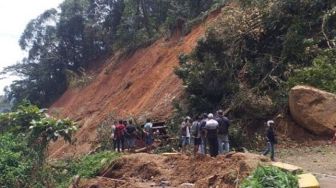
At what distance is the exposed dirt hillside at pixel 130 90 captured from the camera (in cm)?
3003

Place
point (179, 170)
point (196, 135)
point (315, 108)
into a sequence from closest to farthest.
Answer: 1. point (179, 170)
2. point (196, 135)
3. point (315, 108)

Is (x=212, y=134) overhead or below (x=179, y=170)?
overhead

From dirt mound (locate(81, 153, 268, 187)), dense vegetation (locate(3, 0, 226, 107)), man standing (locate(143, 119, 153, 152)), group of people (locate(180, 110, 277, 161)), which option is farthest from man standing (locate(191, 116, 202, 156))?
dense vegetation (locate(3, 0, 226, 107))

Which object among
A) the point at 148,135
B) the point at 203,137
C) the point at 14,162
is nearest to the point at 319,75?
the point at 203,137

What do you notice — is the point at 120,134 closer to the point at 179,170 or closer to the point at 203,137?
the point at 203,137

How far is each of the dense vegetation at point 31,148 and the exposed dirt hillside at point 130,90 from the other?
681 centimetres

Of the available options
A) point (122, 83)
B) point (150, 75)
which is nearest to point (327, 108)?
point (150, 75)

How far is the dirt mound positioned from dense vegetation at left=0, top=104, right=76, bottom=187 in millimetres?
2946

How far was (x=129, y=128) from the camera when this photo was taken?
1948cm

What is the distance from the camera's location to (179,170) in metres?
13.3

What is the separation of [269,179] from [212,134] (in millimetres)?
4905

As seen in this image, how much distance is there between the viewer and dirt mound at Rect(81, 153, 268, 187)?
438 inches

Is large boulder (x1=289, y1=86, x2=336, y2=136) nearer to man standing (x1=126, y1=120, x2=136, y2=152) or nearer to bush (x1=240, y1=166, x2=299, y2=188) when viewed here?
man standing (x1=126, y1=120, x2=136, y2=152)

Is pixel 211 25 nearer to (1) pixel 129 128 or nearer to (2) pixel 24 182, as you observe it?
(1) pixel 129 128
